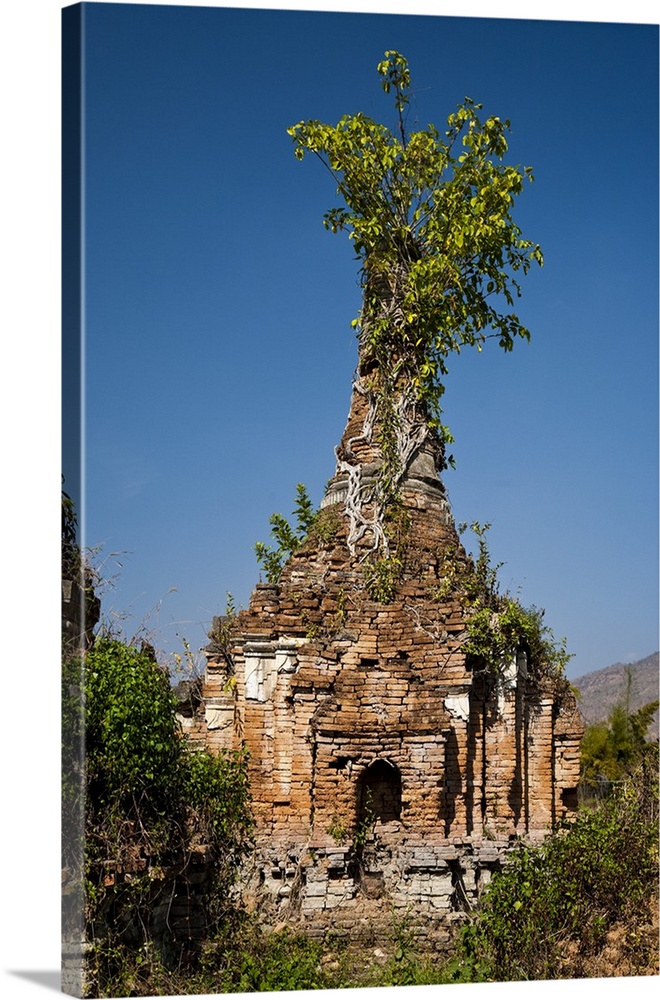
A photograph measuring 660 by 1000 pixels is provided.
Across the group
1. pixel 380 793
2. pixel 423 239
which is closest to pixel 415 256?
pixel 423 239

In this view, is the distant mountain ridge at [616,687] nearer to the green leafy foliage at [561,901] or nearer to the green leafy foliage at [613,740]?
the green leafy foliage at [613,740]

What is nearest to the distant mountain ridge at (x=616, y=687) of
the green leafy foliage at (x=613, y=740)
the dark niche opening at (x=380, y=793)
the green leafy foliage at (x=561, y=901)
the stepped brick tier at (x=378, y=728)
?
the green leafy foliage at (x=613, y=740)

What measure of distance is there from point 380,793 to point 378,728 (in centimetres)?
59

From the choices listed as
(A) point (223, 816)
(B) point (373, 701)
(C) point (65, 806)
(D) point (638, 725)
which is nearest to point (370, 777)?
(B) point (373, 701)

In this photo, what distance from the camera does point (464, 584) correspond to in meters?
10.9

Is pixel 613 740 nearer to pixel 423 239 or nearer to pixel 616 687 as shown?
pixel 616 687

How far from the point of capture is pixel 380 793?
10.3 metres

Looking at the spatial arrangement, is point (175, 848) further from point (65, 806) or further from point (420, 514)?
point (420, 514)

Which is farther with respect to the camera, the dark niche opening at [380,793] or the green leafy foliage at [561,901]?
the dark niche opening at [380,793]

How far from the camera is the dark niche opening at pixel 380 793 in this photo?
33.4 ft

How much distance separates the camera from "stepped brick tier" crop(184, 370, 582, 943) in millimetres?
9820

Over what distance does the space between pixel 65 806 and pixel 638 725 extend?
8.60m

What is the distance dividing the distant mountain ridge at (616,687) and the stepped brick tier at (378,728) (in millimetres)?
763

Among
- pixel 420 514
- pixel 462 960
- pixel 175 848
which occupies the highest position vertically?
pixel 420 514
